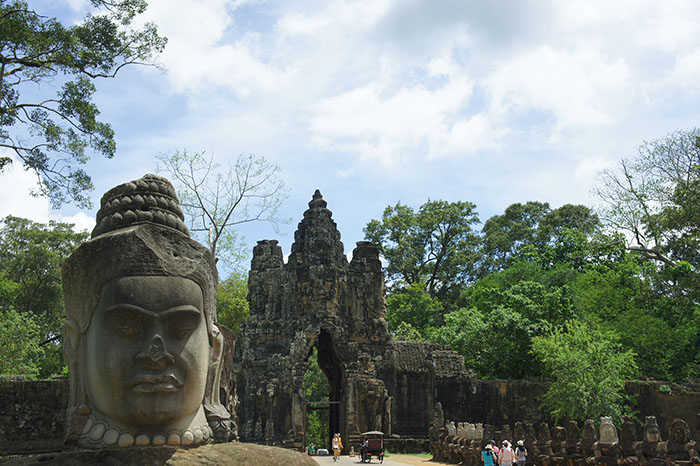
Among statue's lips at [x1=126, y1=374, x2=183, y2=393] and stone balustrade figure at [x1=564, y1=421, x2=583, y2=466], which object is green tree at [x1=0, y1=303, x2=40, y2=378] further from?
statue's lips at [x1=126, y1=374, x2=183, y2=393]

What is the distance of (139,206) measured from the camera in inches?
198

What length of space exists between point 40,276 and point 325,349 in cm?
1781

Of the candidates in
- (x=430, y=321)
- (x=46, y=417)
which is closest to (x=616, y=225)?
(x=430, y=321)

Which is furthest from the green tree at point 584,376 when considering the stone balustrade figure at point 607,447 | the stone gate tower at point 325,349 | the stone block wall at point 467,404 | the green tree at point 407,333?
the green tree at point 407,333

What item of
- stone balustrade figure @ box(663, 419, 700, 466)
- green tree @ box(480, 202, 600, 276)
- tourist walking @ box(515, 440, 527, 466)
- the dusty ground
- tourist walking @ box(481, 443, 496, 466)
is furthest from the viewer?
green tree @ box(480, 202, 600, 276)

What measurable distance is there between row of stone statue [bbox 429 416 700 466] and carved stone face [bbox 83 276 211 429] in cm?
969

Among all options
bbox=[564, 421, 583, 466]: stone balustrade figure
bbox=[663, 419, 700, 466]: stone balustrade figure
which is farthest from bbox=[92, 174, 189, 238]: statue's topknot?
bbox=[564, 421, 583, 466]: stone balustrade figure

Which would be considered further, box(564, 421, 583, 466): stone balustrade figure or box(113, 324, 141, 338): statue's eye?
box(564, 421, 583, 466): stone balustrade figure

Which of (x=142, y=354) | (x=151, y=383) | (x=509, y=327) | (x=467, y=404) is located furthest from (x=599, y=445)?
(x=509, y=327)

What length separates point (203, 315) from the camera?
16.0 ft

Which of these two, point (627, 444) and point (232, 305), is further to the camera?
point (232, 305)

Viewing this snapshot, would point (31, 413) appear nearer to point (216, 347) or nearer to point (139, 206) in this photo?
point (216, 347)

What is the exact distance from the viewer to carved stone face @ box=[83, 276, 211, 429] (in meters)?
4.41

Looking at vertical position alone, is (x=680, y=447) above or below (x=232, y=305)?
below
